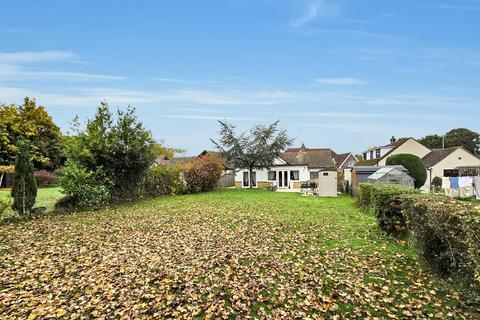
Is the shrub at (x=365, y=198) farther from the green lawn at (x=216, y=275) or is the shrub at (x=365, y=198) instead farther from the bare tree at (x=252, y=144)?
the bare tree at (x=252, y=144)

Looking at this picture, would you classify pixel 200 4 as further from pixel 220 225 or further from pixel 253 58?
pixel 220 225

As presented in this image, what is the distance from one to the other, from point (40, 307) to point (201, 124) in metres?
26.3

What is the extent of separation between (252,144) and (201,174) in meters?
9.16

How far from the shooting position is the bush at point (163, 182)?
64.4ft

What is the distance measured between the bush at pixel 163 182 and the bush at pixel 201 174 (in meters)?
0.62

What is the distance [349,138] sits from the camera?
29.2 meters

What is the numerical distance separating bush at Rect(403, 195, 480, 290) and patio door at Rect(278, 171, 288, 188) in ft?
95.5

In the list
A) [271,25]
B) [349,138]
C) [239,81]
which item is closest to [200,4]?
[271,25]

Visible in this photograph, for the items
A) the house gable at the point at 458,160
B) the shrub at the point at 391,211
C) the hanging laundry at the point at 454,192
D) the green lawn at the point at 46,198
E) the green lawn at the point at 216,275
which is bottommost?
the hanging laundry at the point at 454,192

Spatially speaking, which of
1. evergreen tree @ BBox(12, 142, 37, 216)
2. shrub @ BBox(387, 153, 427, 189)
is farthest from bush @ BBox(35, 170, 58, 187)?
shrub @ BBox(387, 153, 427, 189)

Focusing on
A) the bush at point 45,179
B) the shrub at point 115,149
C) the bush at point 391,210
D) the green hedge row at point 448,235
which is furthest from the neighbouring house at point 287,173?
the green hedge row at point 448,235

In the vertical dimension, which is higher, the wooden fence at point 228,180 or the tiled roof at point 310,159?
the tiled roof at point 310,159

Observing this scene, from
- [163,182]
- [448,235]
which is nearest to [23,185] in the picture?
[163,182]

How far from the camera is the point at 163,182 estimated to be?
21.1 meters
